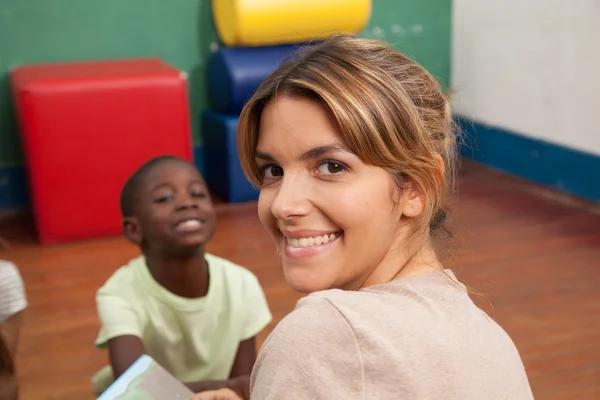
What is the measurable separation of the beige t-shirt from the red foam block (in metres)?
2.37

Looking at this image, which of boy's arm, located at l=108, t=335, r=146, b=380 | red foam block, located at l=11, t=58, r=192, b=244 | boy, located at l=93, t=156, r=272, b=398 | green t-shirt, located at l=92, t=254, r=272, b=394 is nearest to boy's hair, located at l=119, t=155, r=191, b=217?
boy, located at l=93, t=156, r=272, b=398

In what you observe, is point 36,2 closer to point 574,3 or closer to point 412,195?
point 574,3

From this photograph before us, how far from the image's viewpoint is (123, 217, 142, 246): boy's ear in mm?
1625

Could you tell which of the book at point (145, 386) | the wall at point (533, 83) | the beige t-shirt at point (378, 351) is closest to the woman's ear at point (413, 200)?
the beige t-shirt at point (378, 351)

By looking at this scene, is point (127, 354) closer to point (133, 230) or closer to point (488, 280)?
point (133, 230)

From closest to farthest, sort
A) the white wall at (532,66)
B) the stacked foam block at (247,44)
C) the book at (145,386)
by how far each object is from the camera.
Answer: the book at (145,386) < the white wall at (532,66) < the stacked foam block at (247,44)

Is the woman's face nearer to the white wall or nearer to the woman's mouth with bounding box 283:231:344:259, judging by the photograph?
the woman's mouth with bounding box 283:231:344:259

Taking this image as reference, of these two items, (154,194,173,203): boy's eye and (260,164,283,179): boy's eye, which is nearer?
(260,164,283,179): boy's eye

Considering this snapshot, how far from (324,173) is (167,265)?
33.5 inches

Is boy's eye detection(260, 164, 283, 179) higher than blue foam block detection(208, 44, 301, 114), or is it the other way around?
boy's eye detection(260, 164, 283, 179)

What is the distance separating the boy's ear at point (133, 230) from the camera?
1625 mm

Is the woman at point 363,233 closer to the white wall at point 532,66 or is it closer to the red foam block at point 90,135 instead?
the red foam block at point 90,135

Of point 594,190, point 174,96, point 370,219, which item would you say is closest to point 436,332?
point 370,219

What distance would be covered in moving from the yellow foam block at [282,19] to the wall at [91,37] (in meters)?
0.18
